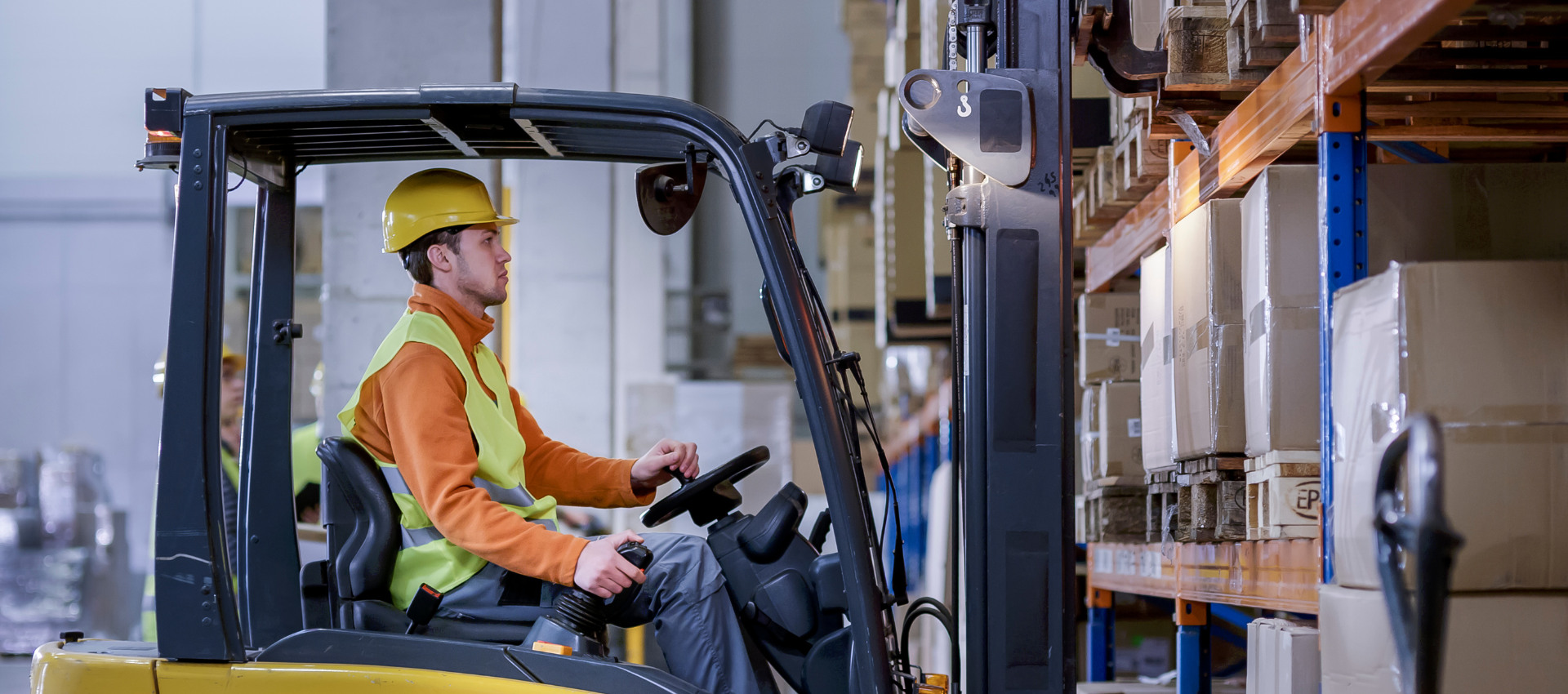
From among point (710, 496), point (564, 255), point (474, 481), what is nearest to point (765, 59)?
point (564, 255)

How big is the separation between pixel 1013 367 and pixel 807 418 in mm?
485

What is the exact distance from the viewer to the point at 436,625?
2.84 m

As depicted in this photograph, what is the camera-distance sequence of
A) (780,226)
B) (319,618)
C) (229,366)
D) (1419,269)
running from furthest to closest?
(229,366)
(319,618)
(780,226)
(1419,269)

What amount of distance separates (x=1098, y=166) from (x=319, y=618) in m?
3.21

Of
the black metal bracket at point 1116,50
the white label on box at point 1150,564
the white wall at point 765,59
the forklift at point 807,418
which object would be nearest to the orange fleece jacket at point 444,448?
the forklift at point 807,418

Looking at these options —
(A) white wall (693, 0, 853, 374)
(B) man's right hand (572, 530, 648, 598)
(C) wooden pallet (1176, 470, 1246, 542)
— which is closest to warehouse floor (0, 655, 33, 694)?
(B) man's right hand (572, 530, 648, 598)

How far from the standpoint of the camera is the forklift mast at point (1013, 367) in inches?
108

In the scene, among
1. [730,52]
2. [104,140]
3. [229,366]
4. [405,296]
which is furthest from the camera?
[730,52]

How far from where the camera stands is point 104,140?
52.3ft

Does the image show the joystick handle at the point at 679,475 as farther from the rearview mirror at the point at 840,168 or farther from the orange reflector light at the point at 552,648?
the rearview mirror at the point at 840,168

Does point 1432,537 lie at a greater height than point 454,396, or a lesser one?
lesser

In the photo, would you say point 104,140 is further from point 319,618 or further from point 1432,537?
point 1432,537

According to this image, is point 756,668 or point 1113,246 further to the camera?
point 1113,246

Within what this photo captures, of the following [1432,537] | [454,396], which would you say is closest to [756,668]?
[454,396]
